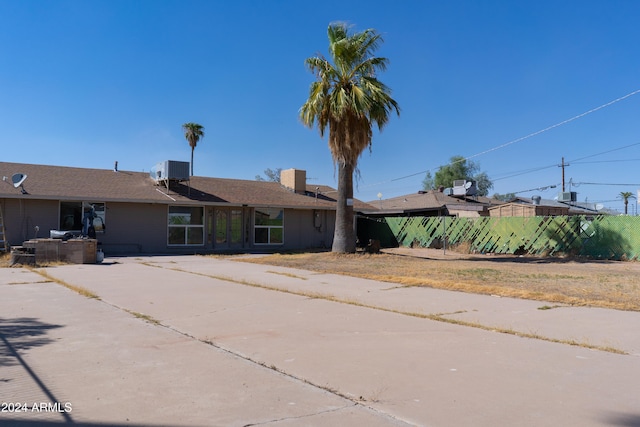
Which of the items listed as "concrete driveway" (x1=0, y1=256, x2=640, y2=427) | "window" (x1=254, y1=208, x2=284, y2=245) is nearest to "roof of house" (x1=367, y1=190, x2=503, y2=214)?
"window" (x1=254, y1=208, x2=284, y2=245)

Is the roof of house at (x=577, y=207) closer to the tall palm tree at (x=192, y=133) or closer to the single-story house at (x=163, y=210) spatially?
the single-story house at (x=163, y=210)

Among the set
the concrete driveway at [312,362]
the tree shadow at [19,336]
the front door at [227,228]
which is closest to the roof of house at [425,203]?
the front door at [227,228]

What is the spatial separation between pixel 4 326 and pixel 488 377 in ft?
22.4

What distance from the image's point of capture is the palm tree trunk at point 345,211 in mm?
23953

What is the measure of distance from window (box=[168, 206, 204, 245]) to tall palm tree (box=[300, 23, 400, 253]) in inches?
312

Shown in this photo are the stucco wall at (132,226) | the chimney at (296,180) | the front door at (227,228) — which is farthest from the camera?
the chimney at (296,180)

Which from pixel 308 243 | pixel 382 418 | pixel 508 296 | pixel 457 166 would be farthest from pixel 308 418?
pixel 457 166

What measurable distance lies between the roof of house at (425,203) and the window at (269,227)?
22.6ft

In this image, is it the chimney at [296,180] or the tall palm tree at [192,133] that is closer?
the chimney at [296,180]

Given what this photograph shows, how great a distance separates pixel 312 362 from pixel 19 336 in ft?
13.6

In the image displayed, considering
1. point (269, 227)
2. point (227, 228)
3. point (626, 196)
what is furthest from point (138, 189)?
point (626, 196)

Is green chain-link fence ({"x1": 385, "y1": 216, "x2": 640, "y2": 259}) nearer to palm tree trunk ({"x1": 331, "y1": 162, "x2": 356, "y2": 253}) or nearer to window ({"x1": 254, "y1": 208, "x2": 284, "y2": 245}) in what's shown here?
palm tree trunk ({"x1": 331, "y1": 162, "x2": 356, "y2": 253})

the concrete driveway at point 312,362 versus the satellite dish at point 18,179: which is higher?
the satellite dish at point 18,179

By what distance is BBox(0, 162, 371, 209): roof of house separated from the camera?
2305cm
